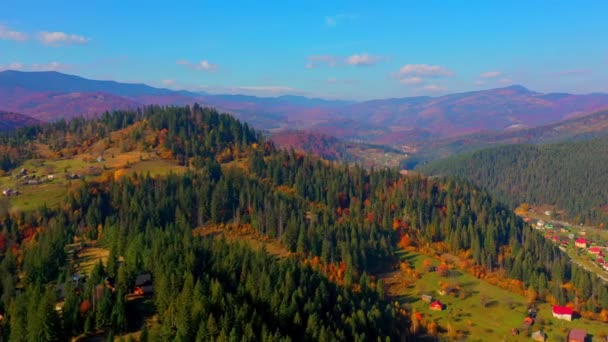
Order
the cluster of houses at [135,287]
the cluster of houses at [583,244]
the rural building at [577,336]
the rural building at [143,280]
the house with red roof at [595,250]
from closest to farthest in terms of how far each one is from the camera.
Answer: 1. the cluster of houses at [135,287]
2. the rural building at [143,280]
3. the rural building at [577,336]
4. the cluster of houses at [583,244]
5. the house with red roof at [595,250]

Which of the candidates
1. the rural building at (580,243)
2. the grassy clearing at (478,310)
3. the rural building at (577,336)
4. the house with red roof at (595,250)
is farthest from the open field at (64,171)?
the house with red roof at (595,250)

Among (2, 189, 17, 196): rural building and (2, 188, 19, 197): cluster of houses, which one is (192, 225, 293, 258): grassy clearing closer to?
(2, 188, 19, 197): cluster of houses

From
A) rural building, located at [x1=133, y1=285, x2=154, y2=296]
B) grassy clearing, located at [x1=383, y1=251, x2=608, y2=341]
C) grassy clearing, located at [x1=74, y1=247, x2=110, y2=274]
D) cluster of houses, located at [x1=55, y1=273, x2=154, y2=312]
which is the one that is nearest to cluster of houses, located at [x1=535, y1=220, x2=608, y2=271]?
grassy clearing, located at [x1=383, y1=251, x2=608, y2=341]

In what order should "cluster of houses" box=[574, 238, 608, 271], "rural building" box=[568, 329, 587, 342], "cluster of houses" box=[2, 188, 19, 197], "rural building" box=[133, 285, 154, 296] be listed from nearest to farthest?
"rural building" box=[133, 285, 154, 296]
"rural building" box=[568, 329, 587, 342]
"cluster of houses" box=[2, 188, 19, 197]
"cluster of houses" box=[574, 238, 608, 271]

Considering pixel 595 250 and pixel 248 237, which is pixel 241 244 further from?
pixel 595 250

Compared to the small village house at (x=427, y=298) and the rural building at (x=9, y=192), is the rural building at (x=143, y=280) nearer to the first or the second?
the small village house at (x=427, y=298)

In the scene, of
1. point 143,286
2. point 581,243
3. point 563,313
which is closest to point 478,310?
point 563,313

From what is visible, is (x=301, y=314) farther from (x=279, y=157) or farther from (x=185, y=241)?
(x=279, y=157)
